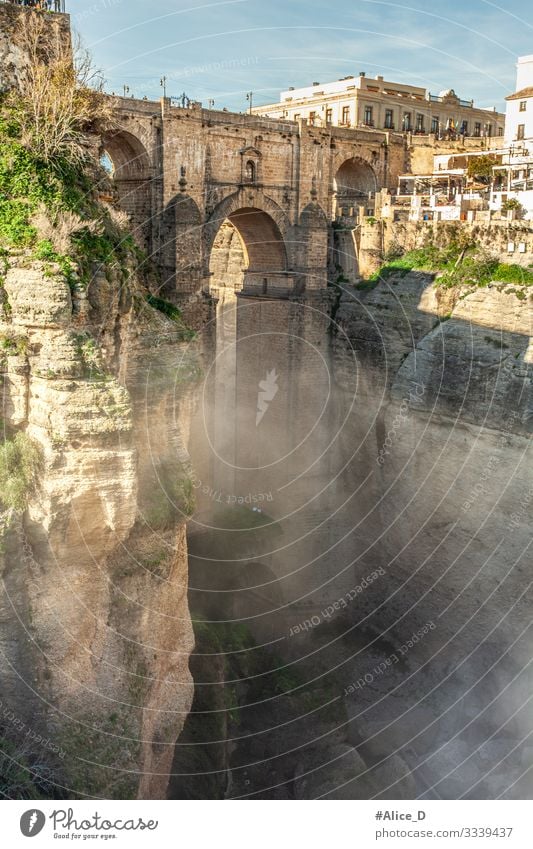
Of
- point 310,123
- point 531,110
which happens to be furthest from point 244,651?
point 531,110

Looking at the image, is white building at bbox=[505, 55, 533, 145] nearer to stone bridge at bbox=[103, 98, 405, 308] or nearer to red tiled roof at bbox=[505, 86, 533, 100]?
red tiled roof at bbox=[505, 86, 533, 100]

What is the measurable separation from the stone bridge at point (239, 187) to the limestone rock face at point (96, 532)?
1167 centimetres

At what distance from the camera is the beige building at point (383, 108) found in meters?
41.3

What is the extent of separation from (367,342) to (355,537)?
6359 millimetres

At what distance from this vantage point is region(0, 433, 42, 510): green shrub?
1255cm

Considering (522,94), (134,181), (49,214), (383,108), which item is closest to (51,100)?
(49,214)

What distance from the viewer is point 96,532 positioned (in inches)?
511

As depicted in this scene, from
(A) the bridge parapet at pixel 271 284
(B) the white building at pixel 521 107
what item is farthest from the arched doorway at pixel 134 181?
(B) the white building at pixel 521 107

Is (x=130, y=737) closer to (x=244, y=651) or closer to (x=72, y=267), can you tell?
(x=72, y=267)

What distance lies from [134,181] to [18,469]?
615 inches

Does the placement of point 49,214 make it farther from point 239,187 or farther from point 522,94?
point 522,94

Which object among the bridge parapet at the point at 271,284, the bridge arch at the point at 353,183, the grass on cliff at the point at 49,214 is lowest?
the bridge parapet at the point at 271,284

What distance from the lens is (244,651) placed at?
77.6 ft

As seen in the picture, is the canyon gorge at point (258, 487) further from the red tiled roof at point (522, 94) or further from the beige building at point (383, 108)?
the beige building at point (383, 108)
